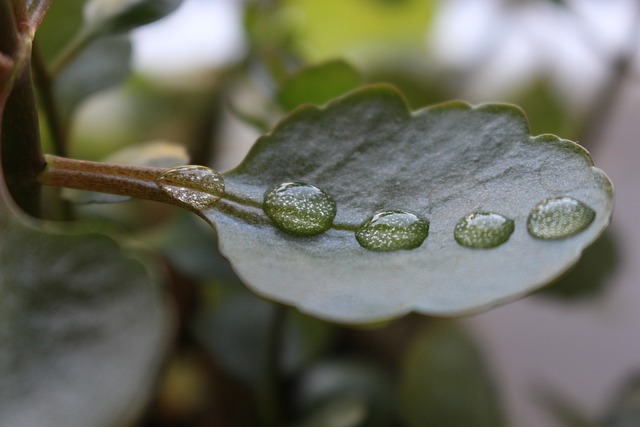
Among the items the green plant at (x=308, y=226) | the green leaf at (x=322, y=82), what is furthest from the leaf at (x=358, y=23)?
the green plant at (x=308, y=226)

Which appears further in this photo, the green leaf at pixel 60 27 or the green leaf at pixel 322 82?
the green leaf at pixel 60 27

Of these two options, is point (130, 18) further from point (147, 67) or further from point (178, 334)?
point (147, 67)

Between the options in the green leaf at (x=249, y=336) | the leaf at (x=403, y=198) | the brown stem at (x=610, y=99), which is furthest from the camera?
the brown stem at (x=610, y=99)

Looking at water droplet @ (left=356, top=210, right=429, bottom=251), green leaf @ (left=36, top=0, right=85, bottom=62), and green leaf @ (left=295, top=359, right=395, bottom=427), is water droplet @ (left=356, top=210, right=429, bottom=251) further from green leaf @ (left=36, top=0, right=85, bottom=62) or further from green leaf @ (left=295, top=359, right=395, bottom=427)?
green leaf @ (left=36, top=0, right=85, bottom=62)

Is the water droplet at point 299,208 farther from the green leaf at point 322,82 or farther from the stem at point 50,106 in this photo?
the stem at point 50,106

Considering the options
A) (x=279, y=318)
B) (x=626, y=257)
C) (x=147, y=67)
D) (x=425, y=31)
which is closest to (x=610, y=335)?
(x=626, y=257)

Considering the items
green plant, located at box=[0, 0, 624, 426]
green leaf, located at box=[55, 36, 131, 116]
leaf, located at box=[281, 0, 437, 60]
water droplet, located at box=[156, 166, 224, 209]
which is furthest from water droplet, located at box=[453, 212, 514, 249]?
leaf, located at box=[281, 0, 437, 60]
